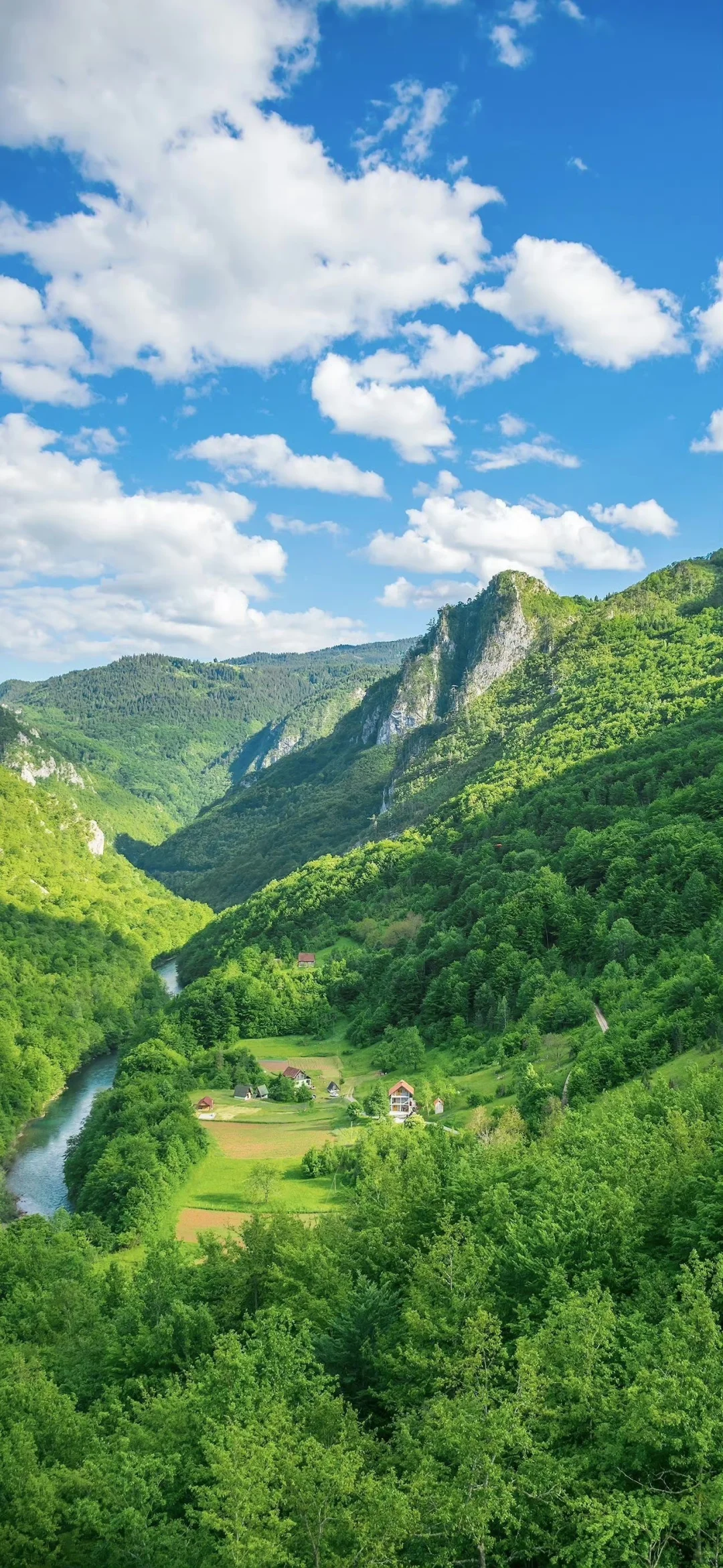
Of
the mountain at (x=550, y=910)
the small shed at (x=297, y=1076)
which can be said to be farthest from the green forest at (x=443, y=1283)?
the small shed at (x=297, y=1076)

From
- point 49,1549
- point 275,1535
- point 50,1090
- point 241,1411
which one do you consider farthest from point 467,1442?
point 50,1090

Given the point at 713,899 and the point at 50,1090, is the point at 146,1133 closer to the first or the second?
the point at 50,1090

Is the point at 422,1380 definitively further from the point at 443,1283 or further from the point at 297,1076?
the point at 297,1076

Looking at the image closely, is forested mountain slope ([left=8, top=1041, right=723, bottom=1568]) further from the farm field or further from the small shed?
the small shed

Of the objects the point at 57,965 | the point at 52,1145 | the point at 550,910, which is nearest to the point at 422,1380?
the point at 550,910

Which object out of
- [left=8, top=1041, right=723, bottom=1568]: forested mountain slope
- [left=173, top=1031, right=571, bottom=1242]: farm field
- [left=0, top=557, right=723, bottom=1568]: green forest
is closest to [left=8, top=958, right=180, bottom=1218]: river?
[left=0, top=557, right=723, bottom=1568]: green forest

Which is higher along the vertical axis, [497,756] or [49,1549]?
[497,756]
